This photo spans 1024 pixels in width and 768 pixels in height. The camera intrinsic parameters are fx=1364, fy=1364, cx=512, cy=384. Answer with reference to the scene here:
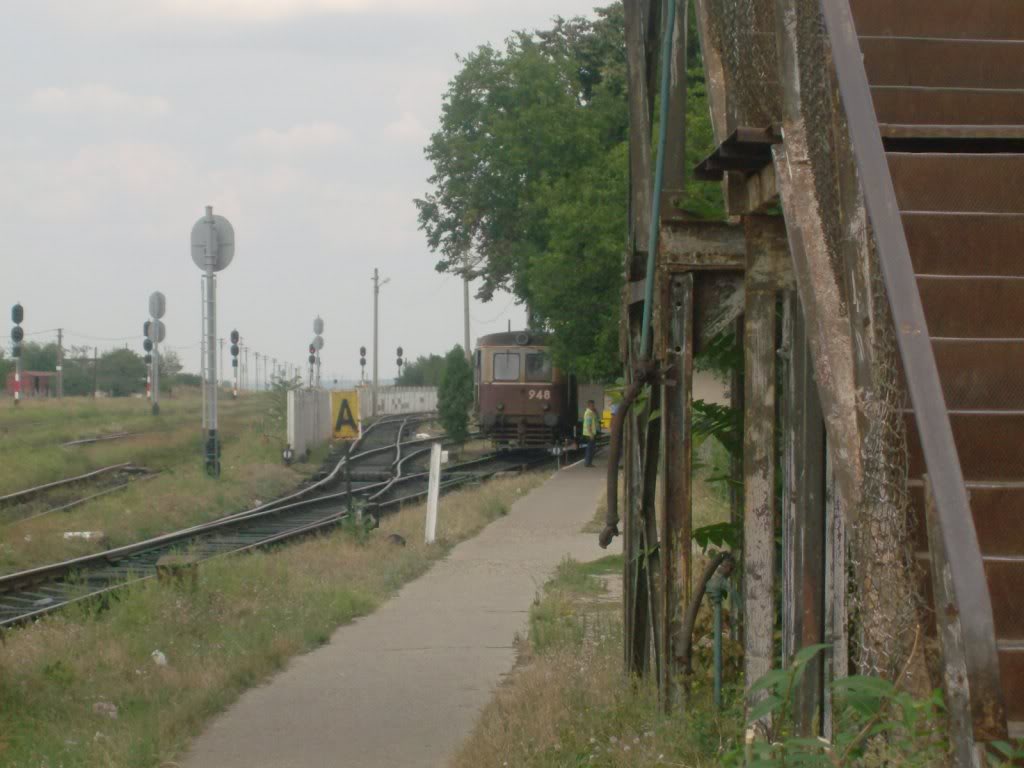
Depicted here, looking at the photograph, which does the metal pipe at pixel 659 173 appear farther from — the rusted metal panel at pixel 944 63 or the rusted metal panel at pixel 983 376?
the rusted metal panel at pixel 983 376

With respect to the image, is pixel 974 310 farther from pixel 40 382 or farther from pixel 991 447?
pixel 40 382

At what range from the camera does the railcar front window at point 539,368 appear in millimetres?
32219

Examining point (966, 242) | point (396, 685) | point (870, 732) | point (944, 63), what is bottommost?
point (396, 685)

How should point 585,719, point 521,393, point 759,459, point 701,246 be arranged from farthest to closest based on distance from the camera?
point 521,393 → point 585,719 → point 701,246 → point 759,459

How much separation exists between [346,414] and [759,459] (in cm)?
1222

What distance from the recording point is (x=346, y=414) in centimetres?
1691

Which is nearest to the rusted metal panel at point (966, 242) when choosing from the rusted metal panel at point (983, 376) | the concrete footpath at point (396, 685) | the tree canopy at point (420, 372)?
the rusted metal panel at point (983, 376)

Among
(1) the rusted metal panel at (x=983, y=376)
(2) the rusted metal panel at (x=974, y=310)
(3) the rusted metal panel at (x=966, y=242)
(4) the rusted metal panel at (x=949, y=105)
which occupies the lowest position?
(1) the rusted metal panel at (x=983, y=376)

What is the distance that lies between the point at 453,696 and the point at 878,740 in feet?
17.4

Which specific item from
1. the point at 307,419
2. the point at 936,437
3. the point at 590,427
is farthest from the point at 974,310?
the point at 307,419

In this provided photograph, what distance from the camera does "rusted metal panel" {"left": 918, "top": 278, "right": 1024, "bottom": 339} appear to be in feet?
12.9

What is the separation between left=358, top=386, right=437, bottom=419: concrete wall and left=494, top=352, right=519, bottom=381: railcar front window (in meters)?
21.0

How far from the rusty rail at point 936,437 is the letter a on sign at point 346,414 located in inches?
546

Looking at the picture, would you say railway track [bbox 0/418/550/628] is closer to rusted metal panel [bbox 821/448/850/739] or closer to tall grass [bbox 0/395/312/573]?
tall grass [bbox 0/395/312/573]
